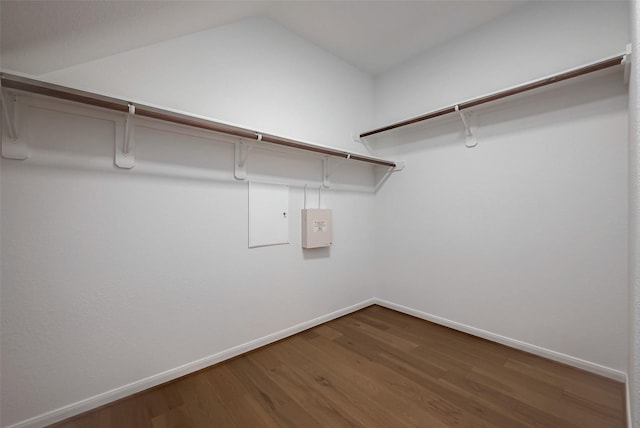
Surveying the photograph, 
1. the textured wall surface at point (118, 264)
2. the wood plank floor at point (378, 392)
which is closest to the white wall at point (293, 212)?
the textured wall surface at point (118, 264)

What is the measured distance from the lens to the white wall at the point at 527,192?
1550 millimetres

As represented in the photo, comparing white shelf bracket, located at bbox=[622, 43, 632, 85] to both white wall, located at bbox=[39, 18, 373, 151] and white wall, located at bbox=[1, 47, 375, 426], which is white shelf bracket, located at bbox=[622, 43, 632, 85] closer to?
white wall, located at bbox=[39, 18, 373, 151]

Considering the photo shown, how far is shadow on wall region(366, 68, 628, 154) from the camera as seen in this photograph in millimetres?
1545

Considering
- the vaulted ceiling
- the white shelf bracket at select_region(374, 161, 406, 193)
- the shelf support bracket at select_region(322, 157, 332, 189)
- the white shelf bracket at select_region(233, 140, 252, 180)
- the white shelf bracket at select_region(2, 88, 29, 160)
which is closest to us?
the vaulted ceiling

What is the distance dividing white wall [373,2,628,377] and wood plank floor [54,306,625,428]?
30 cm

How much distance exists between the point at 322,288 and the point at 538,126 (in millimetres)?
2062

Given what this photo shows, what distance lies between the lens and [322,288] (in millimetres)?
2320

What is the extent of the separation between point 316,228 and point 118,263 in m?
1.35

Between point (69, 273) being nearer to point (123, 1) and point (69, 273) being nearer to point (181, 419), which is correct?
point (181, 419)

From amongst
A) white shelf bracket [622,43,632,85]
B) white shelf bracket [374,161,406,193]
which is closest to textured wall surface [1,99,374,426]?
white shelf bracket [374,161,406,193]

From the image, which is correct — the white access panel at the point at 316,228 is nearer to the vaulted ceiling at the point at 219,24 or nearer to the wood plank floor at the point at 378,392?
the wood plank floor at the point at 378,392

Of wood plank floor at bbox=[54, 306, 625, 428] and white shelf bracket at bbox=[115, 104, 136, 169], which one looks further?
white shelf bracket at bbox=[115, 104, 136, 169]

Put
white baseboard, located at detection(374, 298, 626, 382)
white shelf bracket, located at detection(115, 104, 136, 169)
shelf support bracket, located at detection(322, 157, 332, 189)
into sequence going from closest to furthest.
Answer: white shelf bracket, located at detection(115, 104, 136, 169) < white baseboard, located at detection(374, 298, 626, 382) < shelf support bracket, located at detection(322, 157, 332, 189)

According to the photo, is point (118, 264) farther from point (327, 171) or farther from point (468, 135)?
point (468, 135)
